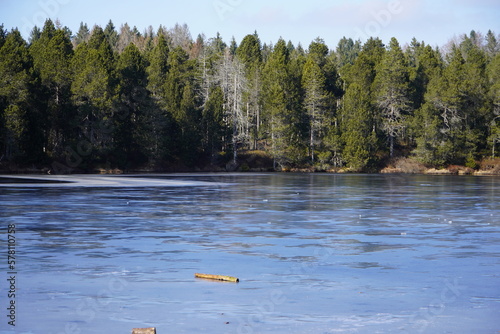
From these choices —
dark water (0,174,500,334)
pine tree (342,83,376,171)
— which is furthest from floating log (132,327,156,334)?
pine tree (342,83,376,171)

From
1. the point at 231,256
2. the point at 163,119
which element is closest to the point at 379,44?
the point at 163,119

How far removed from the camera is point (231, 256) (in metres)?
19.0

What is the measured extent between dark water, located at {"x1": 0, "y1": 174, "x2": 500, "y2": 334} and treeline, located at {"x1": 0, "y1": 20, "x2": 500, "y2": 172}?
60.3 m

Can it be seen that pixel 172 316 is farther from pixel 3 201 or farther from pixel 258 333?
pixel 3 201

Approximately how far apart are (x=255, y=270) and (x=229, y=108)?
108m

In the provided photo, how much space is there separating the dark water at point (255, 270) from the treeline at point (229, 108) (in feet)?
198

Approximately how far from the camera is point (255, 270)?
54.9 ft

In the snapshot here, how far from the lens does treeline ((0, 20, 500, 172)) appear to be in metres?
91.1

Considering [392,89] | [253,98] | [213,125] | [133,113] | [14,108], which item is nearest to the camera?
[14,108]

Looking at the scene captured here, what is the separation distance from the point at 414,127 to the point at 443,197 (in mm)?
70628

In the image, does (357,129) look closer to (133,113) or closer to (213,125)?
(213,125)

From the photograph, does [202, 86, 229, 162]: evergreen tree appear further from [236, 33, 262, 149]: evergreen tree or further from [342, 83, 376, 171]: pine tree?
[342, 83, 376, 171]: pine tree

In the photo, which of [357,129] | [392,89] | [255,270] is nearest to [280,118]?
[357,129]

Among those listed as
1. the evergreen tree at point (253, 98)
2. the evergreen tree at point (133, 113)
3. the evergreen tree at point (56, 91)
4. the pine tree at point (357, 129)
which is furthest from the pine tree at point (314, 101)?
the evergreen tree at point (56, 91)
